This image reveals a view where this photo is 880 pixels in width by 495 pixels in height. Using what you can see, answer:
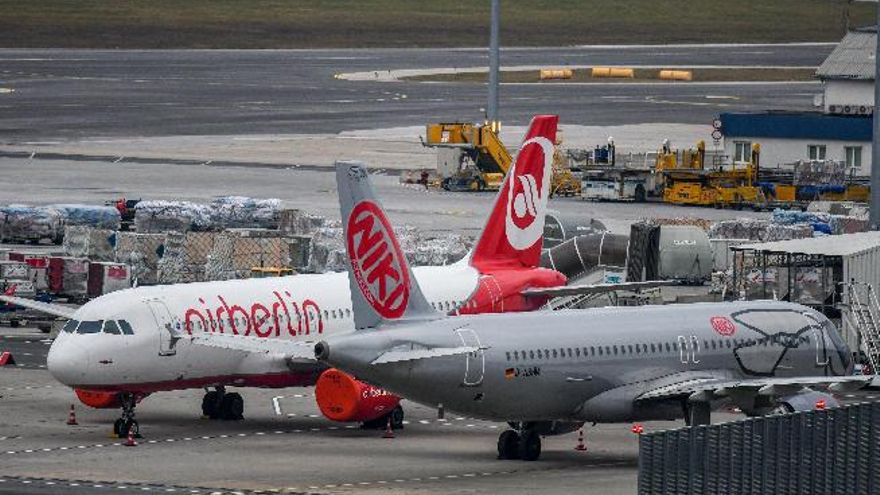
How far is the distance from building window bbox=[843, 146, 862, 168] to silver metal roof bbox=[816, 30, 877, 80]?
17.9 ft

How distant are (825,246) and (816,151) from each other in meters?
50.7

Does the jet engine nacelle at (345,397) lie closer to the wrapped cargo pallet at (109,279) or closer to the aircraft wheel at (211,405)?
the aircraft wheel at (211,405)

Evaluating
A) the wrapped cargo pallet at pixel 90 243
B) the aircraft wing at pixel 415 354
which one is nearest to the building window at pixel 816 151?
the wrapped cargo pallet at pixel 90 243

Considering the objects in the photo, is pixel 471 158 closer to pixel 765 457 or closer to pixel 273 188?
pixel 273 188

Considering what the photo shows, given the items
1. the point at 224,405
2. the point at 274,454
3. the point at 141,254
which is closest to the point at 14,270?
the point at 141,254

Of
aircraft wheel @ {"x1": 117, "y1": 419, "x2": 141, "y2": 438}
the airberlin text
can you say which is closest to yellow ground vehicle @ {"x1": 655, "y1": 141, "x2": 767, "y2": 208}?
the airberlin text

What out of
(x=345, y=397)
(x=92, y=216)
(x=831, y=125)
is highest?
(x=831, y=125)

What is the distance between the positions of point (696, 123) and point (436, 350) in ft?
374

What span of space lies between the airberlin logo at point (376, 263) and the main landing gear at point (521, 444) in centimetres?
435

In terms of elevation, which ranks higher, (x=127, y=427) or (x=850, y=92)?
(x=850, y=92)

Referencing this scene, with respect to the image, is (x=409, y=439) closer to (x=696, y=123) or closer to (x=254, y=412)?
(x=254, y=412)

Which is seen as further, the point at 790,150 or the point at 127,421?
the point at 790,150

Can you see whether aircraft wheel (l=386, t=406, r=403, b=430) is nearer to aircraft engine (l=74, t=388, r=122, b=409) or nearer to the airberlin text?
the airberlin text

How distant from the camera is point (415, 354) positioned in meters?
49.6
